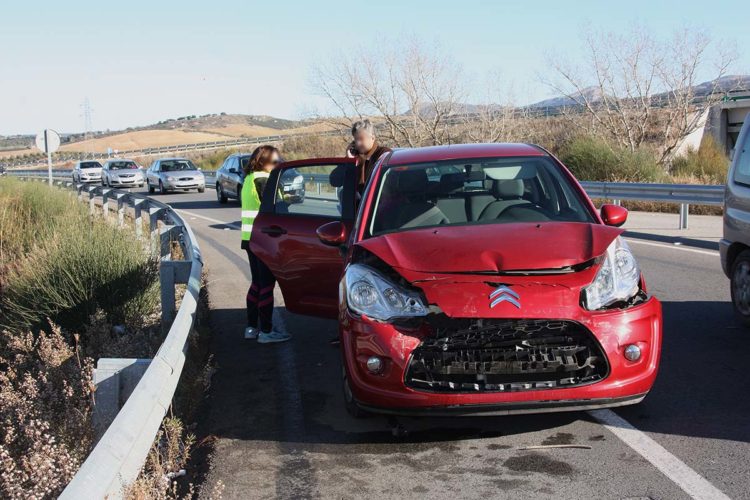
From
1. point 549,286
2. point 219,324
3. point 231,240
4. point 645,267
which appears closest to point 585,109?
point 231,240

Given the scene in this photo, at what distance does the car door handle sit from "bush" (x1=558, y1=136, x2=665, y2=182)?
62.2 ft

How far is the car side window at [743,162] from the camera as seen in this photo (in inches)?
302

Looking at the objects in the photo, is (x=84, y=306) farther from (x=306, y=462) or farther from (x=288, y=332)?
(x=306, y=462)

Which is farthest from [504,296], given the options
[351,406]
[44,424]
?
[44,424]

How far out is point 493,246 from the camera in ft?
16.4

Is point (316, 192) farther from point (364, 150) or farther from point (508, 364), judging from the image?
point (508, 364)

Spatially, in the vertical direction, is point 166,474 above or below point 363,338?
below

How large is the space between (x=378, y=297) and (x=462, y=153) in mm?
1962

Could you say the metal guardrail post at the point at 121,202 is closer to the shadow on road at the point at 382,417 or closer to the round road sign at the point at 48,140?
the shadow on road at the point at 382,417

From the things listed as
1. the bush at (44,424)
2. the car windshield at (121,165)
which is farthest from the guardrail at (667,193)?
the car windshield at (121,165)

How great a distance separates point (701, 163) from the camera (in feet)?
86.7

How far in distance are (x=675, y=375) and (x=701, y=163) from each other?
21.9m

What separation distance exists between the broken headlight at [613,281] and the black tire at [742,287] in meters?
3.00

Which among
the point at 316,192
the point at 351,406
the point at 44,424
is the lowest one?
the point at 351,406
